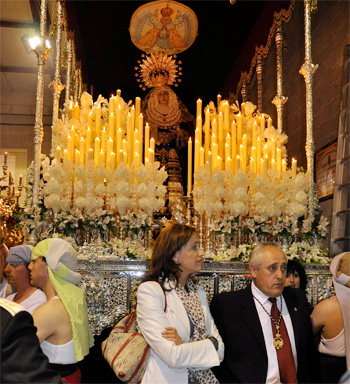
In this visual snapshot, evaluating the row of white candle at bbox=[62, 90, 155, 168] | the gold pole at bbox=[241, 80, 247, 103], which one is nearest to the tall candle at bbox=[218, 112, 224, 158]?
the row of white candle at bbox=[62, 90, 155, 168]

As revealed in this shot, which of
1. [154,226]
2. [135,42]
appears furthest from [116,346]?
[135,42]

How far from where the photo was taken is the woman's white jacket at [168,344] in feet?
8.48

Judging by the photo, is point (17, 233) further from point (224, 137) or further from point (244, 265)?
point (244, 265)

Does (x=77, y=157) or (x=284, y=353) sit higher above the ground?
(x=77, y=157)

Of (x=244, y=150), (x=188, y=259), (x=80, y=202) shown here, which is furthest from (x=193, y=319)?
(x=244, y=150)

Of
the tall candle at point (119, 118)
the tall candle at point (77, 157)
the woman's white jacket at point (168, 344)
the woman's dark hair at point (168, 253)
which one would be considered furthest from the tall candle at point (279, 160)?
the woman's white jacket at point (168, 344)

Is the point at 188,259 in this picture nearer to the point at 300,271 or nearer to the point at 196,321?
the point at 196,321

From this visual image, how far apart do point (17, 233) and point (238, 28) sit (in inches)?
188

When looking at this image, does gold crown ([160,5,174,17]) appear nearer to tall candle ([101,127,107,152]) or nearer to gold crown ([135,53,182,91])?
gold crown ([135,53,182,91])

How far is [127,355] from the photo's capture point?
2.72 m

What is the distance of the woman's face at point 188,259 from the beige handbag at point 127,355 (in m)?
0.27

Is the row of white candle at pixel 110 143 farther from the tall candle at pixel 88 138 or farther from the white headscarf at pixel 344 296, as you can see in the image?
the white headscarf at pixel 344 296

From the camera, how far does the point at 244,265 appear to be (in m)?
4.09

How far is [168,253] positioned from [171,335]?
0.51 metres
